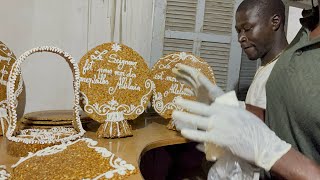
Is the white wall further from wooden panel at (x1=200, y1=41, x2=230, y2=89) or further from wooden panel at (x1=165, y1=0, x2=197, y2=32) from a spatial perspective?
wooden panel at (x1=200, y1=41, x2=230, y2=89)

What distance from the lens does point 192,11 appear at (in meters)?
1.76

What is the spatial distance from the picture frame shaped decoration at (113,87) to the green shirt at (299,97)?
63 cm

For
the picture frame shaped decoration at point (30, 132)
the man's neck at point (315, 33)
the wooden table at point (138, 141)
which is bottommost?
the wooden table at point (138, 141)

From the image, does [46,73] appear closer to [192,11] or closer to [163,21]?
[163,21]

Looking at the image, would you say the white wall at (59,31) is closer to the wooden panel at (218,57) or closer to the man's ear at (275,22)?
the wooden panel at (218,57)

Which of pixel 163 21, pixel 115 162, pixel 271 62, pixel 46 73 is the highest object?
pixel 163 21

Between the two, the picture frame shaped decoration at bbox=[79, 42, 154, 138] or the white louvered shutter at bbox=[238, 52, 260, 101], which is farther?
the white louvered shutter at bbox=[238, 52, 260, 101]

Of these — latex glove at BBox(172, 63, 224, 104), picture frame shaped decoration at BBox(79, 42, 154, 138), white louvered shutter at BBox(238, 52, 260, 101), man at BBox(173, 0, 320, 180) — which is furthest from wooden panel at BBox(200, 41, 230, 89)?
man at BBox(173, 0, 320, 180)

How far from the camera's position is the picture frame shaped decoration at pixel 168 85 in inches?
59.9

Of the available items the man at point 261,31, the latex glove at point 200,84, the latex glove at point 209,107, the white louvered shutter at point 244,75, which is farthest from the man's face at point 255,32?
the latex glove at point 209,107

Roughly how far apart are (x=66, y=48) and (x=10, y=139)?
0.64 meters

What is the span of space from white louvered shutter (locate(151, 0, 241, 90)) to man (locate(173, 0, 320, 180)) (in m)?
0.85

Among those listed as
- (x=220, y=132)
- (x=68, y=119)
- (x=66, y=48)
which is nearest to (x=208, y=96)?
(x=220, y=132)

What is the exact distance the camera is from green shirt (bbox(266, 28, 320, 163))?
0.76 metres
